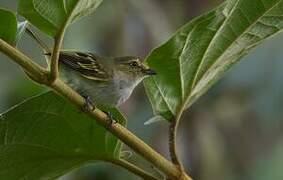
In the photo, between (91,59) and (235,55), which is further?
(91,59)

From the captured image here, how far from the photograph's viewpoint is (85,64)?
10.8ft

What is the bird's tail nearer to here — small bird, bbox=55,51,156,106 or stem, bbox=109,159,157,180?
small bird, bbox=55,51,156,106

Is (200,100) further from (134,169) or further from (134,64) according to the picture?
(134,169)

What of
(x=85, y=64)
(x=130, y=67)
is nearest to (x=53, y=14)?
(x=85, y=64)

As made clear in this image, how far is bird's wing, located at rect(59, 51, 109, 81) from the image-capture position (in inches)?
126

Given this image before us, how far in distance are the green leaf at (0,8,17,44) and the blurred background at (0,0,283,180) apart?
2.02 meters

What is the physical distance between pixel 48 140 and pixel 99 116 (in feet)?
1.06

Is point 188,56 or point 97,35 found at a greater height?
point 188,56

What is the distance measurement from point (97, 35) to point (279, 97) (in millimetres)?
2442

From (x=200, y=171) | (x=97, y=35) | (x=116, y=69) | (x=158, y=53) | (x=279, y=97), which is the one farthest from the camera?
(x=97, y=35)

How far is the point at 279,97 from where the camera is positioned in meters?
4.43

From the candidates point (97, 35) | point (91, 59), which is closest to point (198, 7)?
point (97, 35)

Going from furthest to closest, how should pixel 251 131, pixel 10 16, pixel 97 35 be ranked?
pixel 97 35 → pixel 251 131 → pixel 10 16

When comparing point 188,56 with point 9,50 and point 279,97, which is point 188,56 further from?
point 279,97
